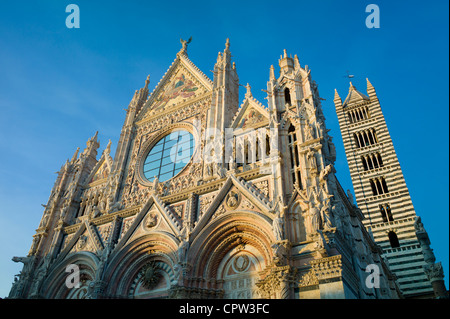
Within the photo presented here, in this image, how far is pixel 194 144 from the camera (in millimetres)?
19562

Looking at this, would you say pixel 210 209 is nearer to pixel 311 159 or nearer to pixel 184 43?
pixel 311 159

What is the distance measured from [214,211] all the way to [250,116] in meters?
5.65

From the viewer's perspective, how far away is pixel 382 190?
1321 inches

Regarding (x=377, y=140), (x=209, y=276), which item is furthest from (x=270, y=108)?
(x=377, y=140)

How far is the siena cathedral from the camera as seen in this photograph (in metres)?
12.8

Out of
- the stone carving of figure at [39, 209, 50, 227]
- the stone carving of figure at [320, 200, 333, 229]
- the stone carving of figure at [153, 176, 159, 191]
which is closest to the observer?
the stone carving of figure at [320, 200, 333, 229]

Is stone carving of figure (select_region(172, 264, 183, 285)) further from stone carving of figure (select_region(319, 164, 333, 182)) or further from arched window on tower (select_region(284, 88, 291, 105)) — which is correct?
arched window on tower (select_region(284, 88, 291, 105))

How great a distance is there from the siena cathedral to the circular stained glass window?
0.08 m

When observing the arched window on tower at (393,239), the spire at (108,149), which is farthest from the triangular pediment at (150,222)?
the arched window on tower at (393,239)

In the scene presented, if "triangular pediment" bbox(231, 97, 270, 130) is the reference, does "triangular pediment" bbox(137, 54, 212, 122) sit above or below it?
above

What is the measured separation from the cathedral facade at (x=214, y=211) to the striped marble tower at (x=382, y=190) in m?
6.83

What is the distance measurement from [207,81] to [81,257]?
12.2m

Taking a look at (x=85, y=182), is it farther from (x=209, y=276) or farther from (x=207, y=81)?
(x=209, y=276)

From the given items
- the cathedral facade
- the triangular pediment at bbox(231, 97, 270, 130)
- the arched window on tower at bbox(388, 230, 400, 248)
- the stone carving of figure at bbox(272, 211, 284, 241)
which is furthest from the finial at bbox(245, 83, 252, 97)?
the arched window on tower at bbox(388, 230, 400, 248)
